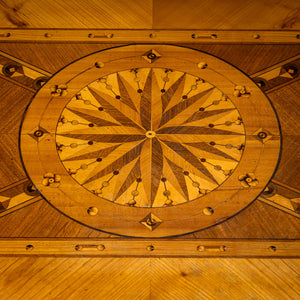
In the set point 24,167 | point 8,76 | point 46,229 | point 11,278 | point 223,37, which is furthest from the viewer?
point 223,37

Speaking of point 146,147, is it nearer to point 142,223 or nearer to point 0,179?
point 142,223

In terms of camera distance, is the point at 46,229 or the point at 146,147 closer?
the point at 46,229

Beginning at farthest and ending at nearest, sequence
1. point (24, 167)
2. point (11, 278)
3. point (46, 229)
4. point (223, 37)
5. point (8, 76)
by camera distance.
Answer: point (223, 37) < point (8, 76) < point (24, 167) < point (46, 229) < point (11, 278)

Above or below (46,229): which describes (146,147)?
above

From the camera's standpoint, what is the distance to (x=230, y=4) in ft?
6.82

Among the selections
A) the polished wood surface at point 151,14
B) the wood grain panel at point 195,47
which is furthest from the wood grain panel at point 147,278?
the polished wood surface at point 151,14

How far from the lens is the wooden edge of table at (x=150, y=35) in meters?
1.96

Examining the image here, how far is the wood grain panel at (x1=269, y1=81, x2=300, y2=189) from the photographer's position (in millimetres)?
1699

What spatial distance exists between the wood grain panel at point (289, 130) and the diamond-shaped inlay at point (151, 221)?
0.71m

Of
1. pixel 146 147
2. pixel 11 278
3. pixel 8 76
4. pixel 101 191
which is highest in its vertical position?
pixel 8 76

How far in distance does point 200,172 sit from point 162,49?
33.2 inches

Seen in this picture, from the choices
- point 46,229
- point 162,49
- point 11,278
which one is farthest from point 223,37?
point 11,278

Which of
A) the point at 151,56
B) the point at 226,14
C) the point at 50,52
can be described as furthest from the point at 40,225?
the point at 226,14

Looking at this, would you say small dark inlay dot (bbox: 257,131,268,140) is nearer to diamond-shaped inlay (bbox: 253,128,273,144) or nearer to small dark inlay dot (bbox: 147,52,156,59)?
diamond-shaped inlay (bbox: 253,128,273,144)
